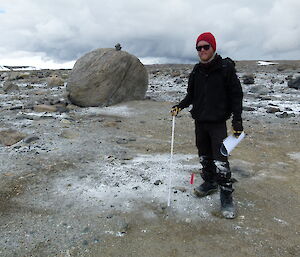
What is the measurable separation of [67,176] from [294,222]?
4.29 m

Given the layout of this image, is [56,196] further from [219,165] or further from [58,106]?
[58,106]

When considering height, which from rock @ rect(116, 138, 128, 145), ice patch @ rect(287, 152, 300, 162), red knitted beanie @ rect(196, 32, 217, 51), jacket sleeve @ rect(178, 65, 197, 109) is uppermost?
red knitted beanie @ rect(196, 32, 217, 51)

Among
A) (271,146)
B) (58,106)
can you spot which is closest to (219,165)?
(271,146)

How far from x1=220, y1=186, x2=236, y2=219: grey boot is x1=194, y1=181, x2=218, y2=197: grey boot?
500 mm

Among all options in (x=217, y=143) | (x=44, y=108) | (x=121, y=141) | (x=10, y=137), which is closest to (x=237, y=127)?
(x=217, y=143)

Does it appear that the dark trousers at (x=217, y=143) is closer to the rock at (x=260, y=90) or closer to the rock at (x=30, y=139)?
the rock at (x=30, y=139)

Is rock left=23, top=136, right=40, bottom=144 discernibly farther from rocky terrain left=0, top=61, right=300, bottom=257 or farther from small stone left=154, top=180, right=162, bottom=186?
small stone left=154, top=180, right=162, bottom=186

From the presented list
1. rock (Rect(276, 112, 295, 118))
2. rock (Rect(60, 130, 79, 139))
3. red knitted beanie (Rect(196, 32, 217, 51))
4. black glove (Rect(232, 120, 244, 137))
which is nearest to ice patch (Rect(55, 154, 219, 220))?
black glove (Rect(232, 120, 244, 137))

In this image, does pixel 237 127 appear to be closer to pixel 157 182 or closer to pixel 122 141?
pixel 157 182

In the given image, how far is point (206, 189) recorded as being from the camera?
19.8 feet

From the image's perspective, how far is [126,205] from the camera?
567cm

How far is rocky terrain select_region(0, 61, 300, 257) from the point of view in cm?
466

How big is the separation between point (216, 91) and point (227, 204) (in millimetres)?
1848

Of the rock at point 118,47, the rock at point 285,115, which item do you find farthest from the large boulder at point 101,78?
the rock at point 285,115
